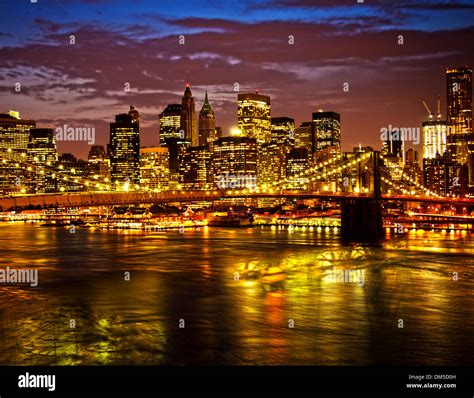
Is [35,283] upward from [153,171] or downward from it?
downward

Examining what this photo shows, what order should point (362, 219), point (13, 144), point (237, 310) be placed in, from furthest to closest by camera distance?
1. point (13, 144)
2. point (362, 219)
3. point (237, 310)

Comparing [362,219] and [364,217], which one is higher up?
[364,217]

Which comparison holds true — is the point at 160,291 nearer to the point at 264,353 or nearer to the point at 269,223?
the point at 264,353

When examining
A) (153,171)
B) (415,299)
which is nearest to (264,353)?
(415,299)

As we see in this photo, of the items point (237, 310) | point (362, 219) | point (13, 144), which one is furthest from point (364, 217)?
point (13, 144)

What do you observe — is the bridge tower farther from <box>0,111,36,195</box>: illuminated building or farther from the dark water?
<box>0,111,36,195</box>: illuminated building

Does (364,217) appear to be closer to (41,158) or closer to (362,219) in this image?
(362,219)

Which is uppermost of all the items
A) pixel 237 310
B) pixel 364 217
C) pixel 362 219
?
pixel 364 217

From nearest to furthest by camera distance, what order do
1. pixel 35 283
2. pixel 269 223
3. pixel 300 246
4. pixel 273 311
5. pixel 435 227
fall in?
pixel 273 311 < pixel 35 283 < pixel 300 246 < pixel 435 227 < pixel 269 223
